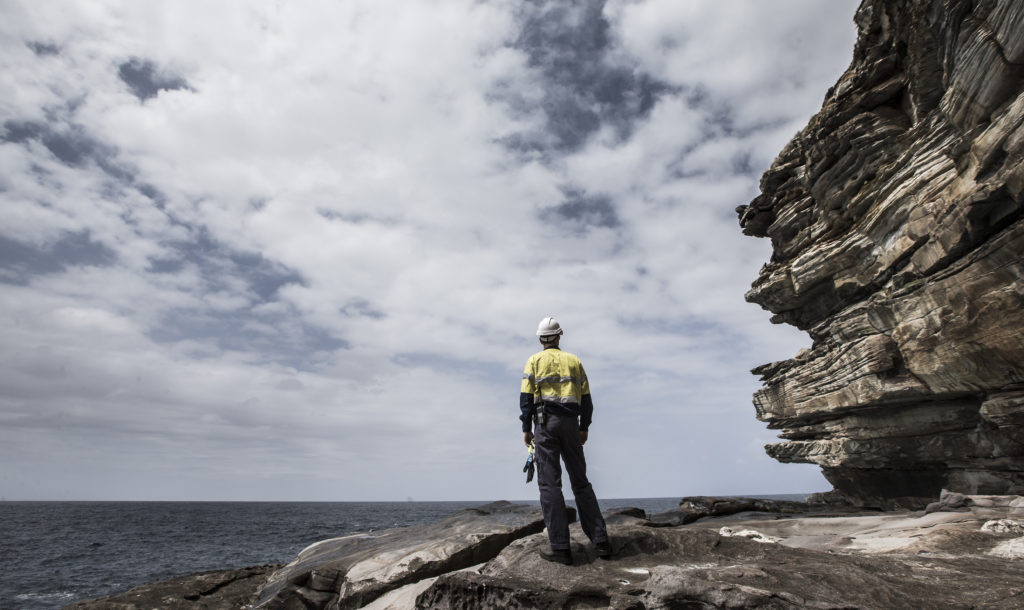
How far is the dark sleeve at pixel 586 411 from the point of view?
7.48 meters

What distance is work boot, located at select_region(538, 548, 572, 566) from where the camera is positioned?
21.0ft

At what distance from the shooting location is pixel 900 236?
14.5 metres

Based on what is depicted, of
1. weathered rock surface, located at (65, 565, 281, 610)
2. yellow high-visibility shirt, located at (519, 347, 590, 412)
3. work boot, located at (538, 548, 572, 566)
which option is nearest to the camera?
work boot, located at (538, 548, 572, 566)

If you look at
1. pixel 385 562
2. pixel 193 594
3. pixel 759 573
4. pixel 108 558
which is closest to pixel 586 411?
pixel 759 573

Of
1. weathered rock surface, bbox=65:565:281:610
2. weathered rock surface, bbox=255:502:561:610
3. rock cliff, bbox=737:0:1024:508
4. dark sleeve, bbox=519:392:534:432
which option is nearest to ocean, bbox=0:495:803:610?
weathered rock surface, bbox=65:565:281:610

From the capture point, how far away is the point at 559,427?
278 inches

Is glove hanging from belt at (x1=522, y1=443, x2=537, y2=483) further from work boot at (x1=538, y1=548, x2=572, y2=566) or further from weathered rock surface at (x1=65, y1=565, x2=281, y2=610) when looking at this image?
weathered rock surface at (x1=65, y1=565, x2=281, y2=610)

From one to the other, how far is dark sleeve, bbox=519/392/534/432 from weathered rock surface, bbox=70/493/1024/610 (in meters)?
1.57

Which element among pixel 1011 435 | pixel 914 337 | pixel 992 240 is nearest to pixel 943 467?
pixel 1011 435

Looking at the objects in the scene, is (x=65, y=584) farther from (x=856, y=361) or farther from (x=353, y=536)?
(x=856, y=361)

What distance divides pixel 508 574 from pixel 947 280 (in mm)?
13344

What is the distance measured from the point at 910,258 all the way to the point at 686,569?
13.4 m

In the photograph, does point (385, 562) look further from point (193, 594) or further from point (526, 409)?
point (193, 594)

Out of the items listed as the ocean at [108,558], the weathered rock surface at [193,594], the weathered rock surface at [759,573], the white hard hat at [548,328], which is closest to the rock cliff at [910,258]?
the weathered rock surface at [759,573]
